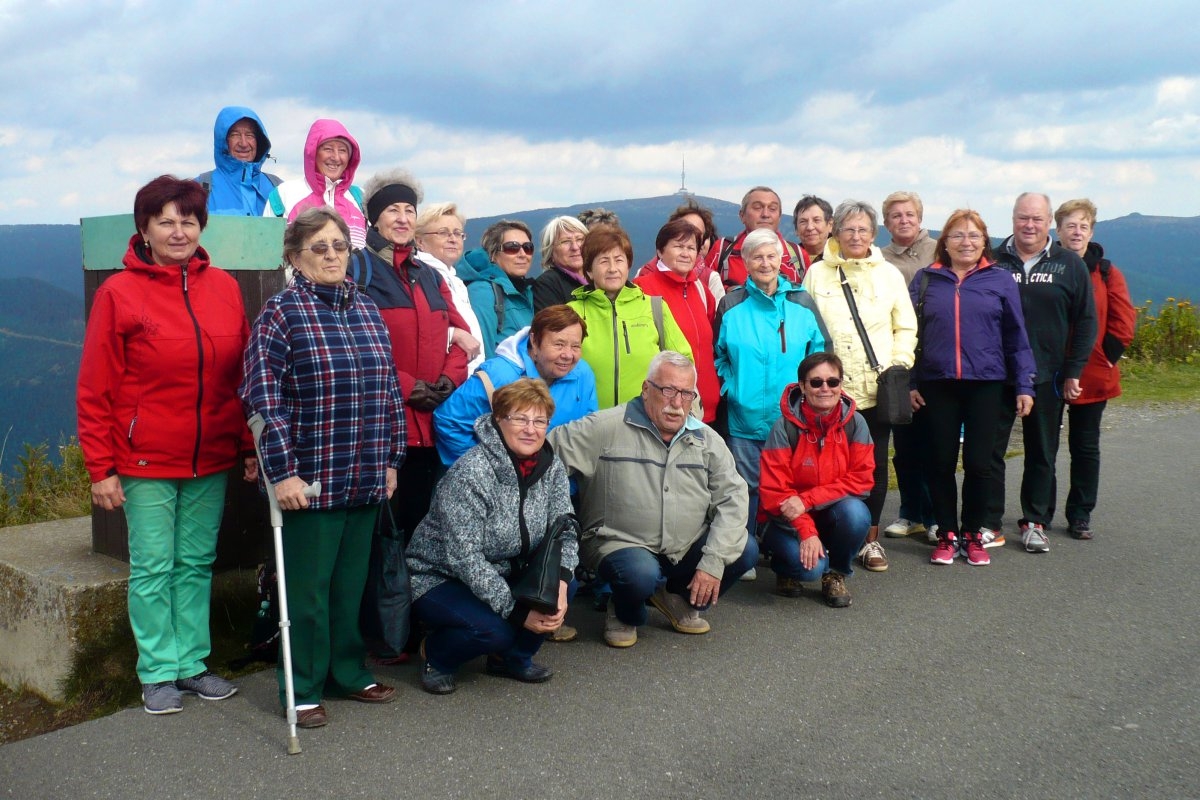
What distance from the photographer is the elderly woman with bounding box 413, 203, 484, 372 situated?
16.8ft

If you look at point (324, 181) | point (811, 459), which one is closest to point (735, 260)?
point (811, 459)

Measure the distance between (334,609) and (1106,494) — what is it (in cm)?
640

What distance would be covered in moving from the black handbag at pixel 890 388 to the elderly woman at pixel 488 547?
2.41m

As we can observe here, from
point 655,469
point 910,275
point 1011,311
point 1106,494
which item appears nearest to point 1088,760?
point 655,469

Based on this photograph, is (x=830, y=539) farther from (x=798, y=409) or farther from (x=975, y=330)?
(x=975, y=330)

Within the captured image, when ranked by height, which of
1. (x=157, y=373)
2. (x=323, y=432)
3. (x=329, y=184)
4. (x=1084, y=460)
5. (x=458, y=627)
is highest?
(x=329, y=184)

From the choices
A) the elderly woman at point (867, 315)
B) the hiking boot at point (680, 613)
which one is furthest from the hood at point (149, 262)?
the elderly woman at point (867, 315)

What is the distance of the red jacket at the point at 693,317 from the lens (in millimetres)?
5789

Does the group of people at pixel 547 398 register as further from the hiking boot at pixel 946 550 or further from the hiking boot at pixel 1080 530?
the hiking boot at pixel 1080 530

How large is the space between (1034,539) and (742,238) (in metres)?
2.75

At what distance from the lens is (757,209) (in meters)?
7.07

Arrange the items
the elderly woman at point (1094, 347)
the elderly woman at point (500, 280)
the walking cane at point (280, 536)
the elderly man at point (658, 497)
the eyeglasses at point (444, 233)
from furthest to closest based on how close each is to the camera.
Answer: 1. the elderly woman at point (1094, 347)
2. the elderly woman at point (500, 280)
3. the eyeglasses at point (444, 233)
4. the elderly man at point (658, 497)
5. the walking cane at point (280, 536)

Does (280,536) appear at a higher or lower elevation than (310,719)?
higher

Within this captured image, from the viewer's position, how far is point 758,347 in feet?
18.8
